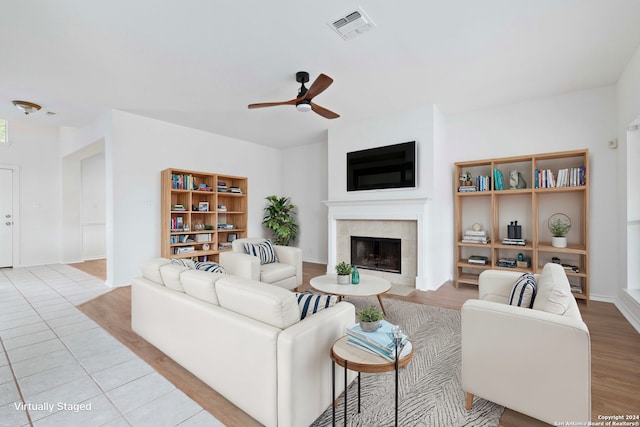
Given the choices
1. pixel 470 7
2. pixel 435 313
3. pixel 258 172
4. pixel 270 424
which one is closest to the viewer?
pixel 270 424

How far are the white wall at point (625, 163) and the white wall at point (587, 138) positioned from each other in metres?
0.12

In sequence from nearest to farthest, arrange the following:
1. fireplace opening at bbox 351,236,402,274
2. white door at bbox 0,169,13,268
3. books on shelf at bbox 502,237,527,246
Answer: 1. books on shelf at bbox 502,237,527,246
2. fireplace opening at bbox 351,236,402,274
3. white door at bbox 0,169,13,268

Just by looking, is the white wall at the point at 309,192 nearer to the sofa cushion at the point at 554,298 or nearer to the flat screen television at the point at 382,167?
the flat screen television at the point at 382,167

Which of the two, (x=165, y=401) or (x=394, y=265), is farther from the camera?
(x=394, y=265)

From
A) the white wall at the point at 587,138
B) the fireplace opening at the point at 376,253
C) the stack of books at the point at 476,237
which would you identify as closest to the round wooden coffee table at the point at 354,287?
the fireplace opening at the point at 376,253

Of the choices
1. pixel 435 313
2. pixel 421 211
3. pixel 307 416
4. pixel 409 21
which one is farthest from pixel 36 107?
pixel 435 313

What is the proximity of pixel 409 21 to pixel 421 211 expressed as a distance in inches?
98.5

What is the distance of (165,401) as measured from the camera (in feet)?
5.75

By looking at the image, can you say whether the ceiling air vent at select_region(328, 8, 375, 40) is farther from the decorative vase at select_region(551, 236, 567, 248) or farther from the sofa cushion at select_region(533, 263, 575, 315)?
the decorative vase at select_region(551, 236, 567, 248)

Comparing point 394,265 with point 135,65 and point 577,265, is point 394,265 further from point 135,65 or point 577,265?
point 135,65

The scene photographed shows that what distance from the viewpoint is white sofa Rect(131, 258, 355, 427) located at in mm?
1435

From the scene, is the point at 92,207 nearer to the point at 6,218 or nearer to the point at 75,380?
the point at 6,218

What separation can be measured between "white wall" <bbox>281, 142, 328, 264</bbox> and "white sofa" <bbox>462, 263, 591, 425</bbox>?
15.5 feet

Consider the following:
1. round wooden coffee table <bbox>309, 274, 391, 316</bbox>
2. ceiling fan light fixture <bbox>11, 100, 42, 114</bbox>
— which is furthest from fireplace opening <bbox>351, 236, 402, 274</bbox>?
ceiling fan light fixture <bbox>11, 100, 42, 114</bbox>
